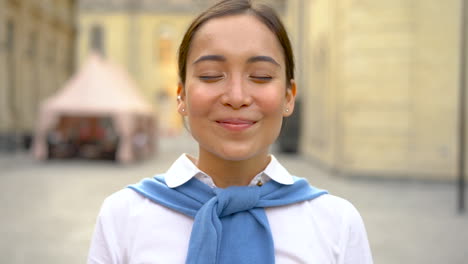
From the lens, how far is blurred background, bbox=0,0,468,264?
5.86 metres

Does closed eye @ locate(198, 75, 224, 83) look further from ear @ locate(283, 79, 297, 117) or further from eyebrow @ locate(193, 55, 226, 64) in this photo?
ear @ locate(283, 79, 297, 117)

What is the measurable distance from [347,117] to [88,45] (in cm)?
2531

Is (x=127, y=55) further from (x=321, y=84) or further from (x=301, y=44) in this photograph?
(x=321, y=84)

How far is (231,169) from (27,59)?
66.5 feet

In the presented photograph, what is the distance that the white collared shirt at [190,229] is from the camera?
119 centimetres

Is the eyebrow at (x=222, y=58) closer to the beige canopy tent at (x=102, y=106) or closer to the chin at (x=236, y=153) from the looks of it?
the chin at (x=236, y=153)

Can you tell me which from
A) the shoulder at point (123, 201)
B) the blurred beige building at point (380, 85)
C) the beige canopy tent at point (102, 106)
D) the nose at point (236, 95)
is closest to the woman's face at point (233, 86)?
the nose at point (236, 95)

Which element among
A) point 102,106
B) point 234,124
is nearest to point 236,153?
point 234,124

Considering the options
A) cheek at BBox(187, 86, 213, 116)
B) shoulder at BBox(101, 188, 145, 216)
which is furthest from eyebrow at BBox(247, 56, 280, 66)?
shoulder at BBox(101, 188, 145, 216)

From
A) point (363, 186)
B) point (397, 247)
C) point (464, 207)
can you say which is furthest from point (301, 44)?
point (397, 247)

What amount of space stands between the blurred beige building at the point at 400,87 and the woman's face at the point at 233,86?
914cm

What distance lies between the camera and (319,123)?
13953 mm

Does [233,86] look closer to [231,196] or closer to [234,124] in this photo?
[234,124]

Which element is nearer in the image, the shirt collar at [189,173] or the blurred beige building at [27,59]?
the shirt collar at [189,173]
